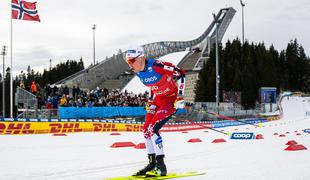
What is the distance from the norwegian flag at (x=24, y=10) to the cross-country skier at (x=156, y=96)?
19389 mm

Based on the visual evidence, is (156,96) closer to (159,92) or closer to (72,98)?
(159,92)

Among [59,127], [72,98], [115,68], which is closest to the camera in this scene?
[59,127]

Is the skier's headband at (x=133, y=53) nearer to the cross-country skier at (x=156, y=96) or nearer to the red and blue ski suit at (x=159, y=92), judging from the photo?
the cross-country skier at (x=156, y=96)

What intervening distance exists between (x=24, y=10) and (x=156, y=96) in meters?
19.8

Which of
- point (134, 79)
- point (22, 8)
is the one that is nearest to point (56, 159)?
point (22, 8)

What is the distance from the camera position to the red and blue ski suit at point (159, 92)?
653 centimetres

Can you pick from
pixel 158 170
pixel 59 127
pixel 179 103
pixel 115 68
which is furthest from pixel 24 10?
pixel 115 68

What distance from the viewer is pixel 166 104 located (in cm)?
670

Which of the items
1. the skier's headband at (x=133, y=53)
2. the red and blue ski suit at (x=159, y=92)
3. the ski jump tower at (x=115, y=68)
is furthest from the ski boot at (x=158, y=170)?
the ski jump tower at (x=115, y=68)

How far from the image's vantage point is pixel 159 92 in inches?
266

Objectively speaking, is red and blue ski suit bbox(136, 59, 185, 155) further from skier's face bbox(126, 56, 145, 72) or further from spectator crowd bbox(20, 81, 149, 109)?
spectator crowd bbox(20, 81, 149, 109)

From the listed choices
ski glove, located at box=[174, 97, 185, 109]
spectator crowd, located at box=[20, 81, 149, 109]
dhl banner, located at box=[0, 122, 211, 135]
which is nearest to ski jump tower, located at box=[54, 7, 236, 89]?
spectator crowd, located at box=[20, 81, 149, 109]

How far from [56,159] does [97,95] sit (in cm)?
1893

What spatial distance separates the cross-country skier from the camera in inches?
254
